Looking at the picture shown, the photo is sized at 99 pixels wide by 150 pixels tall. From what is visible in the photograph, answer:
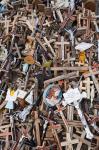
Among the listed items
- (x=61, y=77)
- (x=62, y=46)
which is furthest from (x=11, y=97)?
(x=62, y=46)

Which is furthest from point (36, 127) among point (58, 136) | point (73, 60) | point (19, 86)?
point (73, 60)

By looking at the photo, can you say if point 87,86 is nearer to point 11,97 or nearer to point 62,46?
point 62,46

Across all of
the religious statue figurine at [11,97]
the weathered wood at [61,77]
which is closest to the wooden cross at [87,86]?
the weathered wood at [61,77]

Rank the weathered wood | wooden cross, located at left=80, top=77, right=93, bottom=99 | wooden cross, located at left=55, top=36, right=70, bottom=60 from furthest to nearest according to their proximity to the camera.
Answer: wooden cross, located at left=55, top=36, right=70, bottom=60
the weathered wood
wooden cross, located at left=80, top=77, right=93, bottom=99

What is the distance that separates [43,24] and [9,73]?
5.23 feet

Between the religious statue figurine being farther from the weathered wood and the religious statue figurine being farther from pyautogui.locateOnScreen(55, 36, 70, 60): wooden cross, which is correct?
pyautogui.locateOnScreen(55, 36, 70, 60): wooden cross

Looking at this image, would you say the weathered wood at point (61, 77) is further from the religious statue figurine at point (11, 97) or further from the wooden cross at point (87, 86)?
the religious statue figurine at point (11, 97)

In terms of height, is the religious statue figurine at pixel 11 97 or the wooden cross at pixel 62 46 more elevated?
the wooden cross at pixel 62 46

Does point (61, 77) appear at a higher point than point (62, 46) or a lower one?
lower

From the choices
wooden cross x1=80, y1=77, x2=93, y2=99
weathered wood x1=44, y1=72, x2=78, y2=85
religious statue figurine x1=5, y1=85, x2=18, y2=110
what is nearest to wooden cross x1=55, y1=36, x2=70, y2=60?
weathered wood x1=44, y1=72, x2=78, y2=85

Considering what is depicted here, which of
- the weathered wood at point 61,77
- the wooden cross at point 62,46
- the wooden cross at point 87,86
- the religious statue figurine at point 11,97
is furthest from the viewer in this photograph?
the wooden cross at point 62,46

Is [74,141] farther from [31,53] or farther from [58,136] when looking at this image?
[31,53]

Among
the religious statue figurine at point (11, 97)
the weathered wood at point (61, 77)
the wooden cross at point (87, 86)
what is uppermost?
the weathered wood at point (61, 77)

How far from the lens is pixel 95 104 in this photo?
873 centimetres
